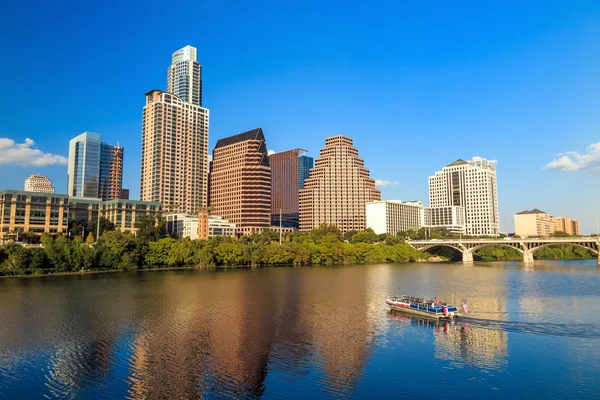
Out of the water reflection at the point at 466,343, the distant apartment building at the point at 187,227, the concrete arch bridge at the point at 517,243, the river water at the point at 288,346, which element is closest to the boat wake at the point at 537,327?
the river water at the point at 288,346

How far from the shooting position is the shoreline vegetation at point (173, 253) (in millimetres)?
106188

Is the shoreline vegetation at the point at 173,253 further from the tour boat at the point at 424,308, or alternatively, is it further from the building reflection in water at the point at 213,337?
the tour boat at the point at 424,308

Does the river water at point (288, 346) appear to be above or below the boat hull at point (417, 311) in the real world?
below

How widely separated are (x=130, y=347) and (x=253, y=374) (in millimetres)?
15248

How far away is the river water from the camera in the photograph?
108ft

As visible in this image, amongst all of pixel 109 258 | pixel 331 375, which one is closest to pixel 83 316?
pixel 331 375

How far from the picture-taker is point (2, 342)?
44.1 m

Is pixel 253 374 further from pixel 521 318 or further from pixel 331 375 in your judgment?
pixel 521 318

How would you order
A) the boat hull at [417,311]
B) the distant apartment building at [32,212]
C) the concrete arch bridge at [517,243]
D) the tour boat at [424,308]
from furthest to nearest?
the concrete arch bridge at [517,243] → the distant apartment building at [32,212] → the tour boat at [424,308] → the boat hull at [417,311]

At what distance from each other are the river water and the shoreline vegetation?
99.5 feet

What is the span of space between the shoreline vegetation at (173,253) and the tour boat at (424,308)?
274ft

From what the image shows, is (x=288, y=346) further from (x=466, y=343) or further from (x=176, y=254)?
(x=176, y=254)

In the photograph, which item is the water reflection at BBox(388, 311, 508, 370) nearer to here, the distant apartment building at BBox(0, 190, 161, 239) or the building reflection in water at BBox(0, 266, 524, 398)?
the building reflection in water at BBox(0, 266, 524, 398)

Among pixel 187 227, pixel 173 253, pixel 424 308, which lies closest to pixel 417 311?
pixel 424 308
